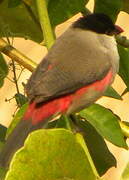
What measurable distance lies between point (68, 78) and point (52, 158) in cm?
40

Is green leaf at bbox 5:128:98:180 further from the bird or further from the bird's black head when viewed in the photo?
the bird's black head

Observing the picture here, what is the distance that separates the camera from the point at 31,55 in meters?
5.19

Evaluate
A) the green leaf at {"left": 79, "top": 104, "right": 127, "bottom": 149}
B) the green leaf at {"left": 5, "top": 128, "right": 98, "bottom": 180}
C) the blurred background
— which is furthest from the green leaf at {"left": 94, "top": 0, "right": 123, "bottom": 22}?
the blurred background

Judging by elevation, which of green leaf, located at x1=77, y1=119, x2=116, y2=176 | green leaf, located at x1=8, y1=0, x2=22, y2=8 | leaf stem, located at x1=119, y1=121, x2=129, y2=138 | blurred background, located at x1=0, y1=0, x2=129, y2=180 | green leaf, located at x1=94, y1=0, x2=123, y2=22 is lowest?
blurred background, located at x1=0, y1=0, x2=129, y2=180

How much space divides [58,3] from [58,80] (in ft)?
0.71

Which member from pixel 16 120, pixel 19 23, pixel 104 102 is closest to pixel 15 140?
pixel 16 120

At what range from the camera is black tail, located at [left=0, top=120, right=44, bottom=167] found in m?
1.23

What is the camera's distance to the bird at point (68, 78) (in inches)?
52.5

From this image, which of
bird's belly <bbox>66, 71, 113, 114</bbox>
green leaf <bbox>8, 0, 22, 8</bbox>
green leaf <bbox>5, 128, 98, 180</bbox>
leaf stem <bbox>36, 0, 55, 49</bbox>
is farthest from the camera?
green leaf <bbox>8, 0, 22, 8</bbox>

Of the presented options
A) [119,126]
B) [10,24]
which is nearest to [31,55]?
[10,24]

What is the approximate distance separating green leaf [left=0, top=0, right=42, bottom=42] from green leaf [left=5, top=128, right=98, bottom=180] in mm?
624

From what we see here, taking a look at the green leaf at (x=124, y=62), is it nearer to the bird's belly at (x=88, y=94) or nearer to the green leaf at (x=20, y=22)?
the bird's belly at (x=88, y=94)

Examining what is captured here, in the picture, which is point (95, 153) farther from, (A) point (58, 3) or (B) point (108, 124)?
(A) point (58, 3)

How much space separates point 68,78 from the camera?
4.59ft
